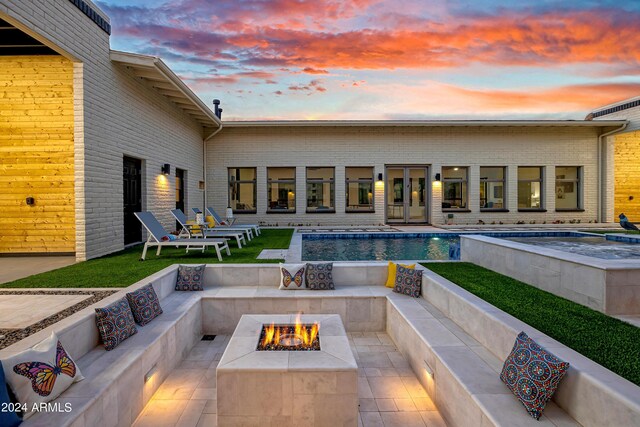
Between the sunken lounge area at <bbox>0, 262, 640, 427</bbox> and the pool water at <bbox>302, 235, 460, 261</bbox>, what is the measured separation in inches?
151

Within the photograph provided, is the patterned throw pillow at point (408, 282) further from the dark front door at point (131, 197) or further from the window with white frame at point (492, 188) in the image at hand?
the window with white frame at point (492, 188)

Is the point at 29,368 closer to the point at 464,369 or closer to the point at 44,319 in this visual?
the point at 44,319

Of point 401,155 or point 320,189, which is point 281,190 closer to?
point 320,189

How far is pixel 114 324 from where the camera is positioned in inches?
136

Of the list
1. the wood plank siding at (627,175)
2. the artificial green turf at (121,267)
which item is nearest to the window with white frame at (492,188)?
the wood plank siding at (627,175)

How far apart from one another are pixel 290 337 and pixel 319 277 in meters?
1.86

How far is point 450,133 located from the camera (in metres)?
15.4

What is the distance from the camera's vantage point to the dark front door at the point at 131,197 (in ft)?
29.4

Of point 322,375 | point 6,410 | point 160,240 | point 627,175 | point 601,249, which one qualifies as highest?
point 627,175

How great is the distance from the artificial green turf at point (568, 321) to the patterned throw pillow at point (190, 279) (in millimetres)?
4003

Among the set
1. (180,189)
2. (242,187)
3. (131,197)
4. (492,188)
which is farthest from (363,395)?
(492,188)

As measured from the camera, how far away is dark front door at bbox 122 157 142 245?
29.4 ft

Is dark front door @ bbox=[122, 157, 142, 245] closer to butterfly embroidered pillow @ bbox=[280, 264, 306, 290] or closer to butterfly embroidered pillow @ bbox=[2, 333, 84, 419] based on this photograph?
butterfly embroidered pillow @ bbox=[280, 264, 306, 290]

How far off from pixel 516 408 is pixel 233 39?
12.2 metres
